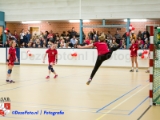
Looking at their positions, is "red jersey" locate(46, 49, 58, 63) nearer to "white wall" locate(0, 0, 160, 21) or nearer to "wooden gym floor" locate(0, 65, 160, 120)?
"wooden gym floor" locate(0, 65, 160, 120)

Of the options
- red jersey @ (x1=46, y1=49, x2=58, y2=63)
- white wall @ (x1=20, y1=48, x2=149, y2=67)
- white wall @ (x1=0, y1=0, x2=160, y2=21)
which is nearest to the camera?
red jersey @ (x1=46, y1=49, x2=58, y2=63)

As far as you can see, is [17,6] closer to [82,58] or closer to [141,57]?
[82,58]

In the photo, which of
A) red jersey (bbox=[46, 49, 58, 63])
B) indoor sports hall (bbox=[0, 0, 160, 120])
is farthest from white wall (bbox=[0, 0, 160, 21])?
red jersey (bbox=[46, 49, 58, 63])

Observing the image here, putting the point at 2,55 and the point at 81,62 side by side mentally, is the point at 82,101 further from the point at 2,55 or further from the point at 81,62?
the point at 2,55

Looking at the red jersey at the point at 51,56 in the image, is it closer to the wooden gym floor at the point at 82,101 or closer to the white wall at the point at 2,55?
the wooden gym floor at the point at 82,101

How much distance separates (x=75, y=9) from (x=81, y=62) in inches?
247

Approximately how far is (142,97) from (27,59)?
16.4m

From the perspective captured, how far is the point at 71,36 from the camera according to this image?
2767cm

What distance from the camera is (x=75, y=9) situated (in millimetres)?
27234

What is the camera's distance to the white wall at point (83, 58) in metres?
22.0

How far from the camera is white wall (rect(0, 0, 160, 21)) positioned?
2544 centimetres

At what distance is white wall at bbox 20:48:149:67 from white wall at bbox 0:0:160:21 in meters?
4.85

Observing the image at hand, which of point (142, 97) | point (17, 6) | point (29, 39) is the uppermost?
point (17, 6)

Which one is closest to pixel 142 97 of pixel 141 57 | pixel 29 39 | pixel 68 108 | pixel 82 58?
pixel 68 108
